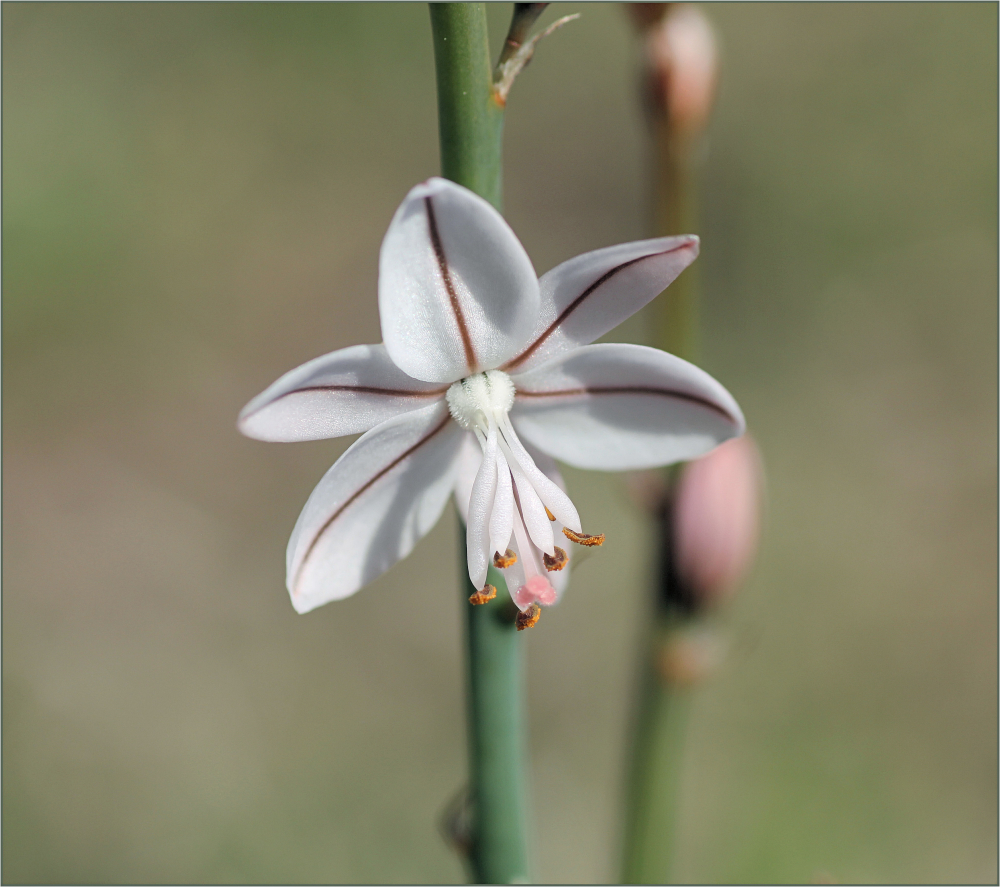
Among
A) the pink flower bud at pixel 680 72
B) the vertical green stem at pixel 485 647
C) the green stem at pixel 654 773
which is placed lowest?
the green stem at pixel 654 773

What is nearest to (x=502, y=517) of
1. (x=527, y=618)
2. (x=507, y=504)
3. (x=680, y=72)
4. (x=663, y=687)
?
(x=507, y=504)

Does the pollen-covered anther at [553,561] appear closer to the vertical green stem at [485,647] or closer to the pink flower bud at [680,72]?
the vertical green stem at [485,647]

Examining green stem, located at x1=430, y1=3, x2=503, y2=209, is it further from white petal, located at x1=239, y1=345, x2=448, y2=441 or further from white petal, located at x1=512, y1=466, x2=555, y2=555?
white petal, located at x1=512, y1=466, x2=555, y2=555

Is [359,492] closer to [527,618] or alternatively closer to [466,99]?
[527,618]

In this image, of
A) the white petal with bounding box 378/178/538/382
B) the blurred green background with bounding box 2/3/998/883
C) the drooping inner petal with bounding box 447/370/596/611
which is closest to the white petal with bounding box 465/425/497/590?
the drooping inner petal with bounding box 447/370/596/611

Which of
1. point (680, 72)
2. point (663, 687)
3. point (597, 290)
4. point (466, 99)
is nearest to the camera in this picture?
point (466, 99)

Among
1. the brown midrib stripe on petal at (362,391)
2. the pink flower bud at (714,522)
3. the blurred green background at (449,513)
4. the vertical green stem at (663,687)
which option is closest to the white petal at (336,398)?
the brown midrib stripe on petal at (362,391)

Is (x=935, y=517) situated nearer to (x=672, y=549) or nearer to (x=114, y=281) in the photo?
(x=672, y=549)

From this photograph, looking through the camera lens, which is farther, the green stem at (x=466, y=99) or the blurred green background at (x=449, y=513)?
the blurred green background at (x=449, y=513)
